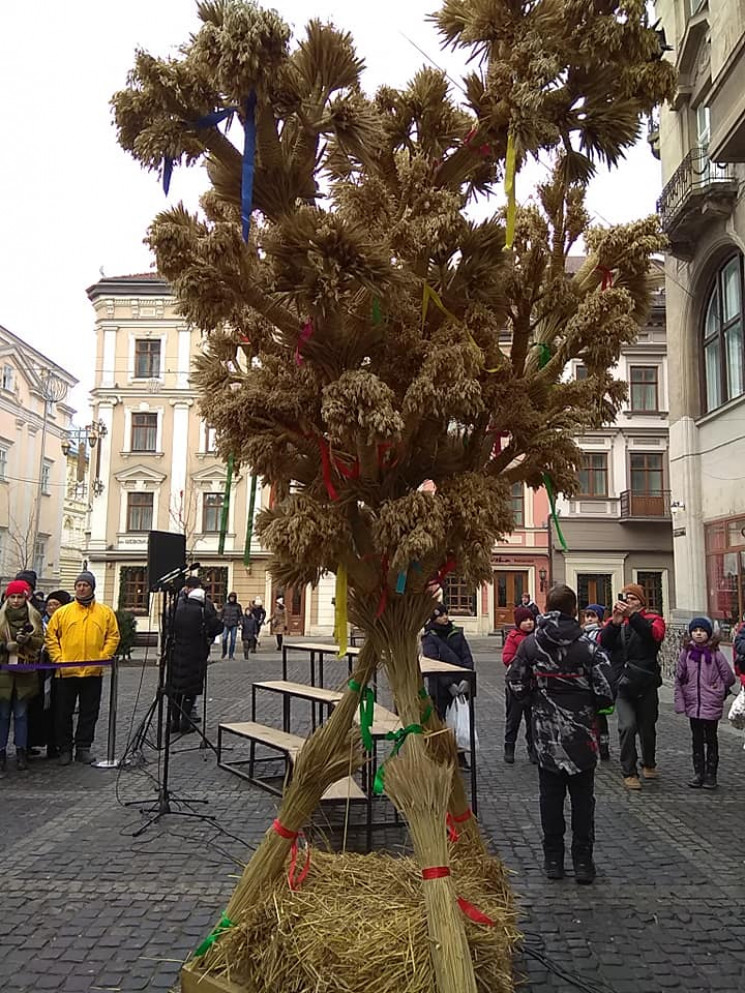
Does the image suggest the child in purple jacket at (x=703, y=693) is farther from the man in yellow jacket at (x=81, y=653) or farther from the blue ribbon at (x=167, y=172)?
the blue ribbon at (x=167, y=172)

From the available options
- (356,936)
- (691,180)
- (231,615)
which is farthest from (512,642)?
(231,615)

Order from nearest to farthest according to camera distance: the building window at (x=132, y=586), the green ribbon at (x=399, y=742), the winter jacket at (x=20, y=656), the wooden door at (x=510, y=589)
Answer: the green ribbon at (x=399, y=742)
the winter jacket at (x=20, y=656)
the building window at (x=132, y=586)
the wooden door at (x=510, y=589)

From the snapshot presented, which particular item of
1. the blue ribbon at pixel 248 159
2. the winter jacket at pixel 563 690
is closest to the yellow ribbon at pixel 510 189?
the blue ribbon at pixel 248 159

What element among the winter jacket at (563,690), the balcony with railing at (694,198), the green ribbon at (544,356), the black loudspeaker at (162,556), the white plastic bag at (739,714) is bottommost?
the white plastic bag at (739,714)

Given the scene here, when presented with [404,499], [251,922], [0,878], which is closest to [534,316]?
[404,499]

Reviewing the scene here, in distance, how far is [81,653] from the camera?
25.6ft

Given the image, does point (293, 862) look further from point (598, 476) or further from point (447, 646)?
point (598, 476)

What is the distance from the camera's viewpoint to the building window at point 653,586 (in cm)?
2988

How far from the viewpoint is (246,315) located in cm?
322

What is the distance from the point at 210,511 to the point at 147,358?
6.93 metres

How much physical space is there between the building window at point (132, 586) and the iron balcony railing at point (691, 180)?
22.8 metres

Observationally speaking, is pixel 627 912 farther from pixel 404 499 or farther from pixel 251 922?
pixel 404 499

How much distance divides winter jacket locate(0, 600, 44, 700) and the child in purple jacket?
20.6 feet

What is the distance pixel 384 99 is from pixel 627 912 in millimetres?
4303
